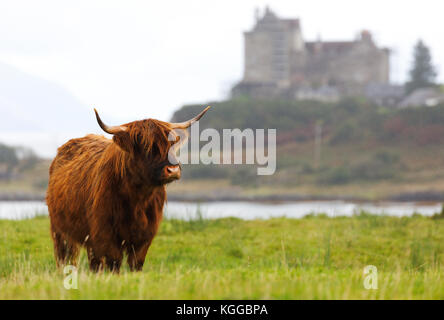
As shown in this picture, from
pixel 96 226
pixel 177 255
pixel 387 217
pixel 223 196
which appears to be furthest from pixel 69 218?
pixel 223 196

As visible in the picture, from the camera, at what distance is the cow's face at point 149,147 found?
4887 mm

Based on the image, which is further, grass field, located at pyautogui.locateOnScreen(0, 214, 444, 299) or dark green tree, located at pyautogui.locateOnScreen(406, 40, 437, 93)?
dark green tree, located at pyautogui.locateOnScreen(406, 40, 437, 93)

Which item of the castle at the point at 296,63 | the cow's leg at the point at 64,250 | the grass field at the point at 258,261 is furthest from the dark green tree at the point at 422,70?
the cow's leg at the point at 64,250

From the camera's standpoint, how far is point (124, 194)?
206 inches

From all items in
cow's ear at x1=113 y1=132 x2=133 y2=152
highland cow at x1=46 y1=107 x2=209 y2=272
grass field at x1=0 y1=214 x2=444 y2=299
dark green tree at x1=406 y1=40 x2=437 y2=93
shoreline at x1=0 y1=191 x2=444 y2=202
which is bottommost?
shoreline at x1=0 y1=191 x2=444 y2=202

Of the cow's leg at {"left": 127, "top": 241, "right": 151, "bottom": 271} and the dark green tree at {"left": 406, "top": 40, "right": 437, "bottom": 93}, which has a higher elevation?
the dark green tree at {"left": 406, "top": 40, "right": 437, "bottom": 93}

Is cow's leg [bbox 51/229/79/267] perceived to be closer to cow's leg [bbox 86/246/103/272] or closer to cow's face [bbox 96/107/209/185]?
cow's leg [bbox 86/246/103/272]

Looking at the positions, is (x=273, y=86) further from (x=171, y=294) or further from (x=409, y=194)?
(x=171, y=294)

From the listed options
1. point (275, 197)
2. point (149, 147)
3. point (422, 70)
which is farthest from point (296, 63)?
point (149, 147)

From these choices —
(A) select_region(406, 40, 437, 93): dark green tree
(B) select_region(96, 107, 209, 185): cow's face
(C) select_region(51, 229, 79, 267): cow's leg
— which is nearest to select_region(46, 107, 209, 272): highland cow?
(B) select_region(96, 107, 209, 185): cow's face

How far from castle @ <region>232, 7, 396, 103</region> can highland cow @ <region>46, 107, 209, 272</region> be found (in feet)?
277

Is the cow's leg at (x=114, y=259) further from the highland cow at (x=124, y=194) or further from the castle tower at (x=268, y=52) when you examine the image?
the castle tower at (x=268, y=52)

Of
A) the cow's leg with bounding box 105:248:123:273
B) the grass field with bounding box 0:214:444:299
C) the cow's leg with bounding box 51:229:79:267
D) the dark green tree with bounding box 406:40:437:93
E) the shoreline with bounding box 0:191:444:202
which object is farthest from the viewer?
the dark green tree with bounding box 406:40:437:93

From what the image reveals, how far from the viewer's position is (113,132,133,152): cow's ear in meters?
5.06
